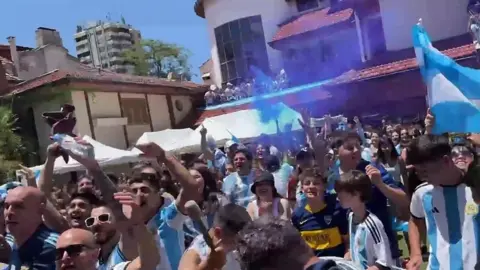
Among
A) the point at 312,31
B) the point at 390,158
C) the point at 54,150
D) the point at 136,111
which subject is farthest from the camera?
the point at 136,111

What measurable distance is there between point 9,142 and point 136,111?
566 cm

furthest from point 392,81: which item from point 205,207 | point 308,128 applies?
point 205,207

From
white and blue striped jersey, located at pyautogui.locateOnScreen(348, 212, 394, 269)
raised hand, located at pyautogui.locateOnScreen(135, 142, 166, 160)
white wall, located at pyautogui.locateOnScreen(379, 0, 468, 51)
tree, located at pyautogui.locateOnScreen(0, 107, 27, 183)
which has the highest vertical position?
white wall, located at pyautogui.locateOnScreen(379, 0, 468, 51)

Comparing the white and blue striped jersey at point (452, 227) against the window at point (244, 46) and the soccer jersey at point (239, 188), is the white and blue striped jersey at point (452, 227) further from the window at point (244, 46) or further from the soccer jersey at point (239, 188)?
the window at point (244, 46)

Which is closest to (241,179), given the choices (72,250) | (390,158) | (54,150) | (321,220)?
(390,158)

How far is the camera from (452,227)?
3.42 metres

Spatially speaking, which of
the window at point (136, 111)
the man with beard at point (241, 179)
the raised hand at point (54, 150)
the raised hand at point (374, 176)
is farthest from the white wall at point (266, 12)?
the raised hand at point (374, 176)

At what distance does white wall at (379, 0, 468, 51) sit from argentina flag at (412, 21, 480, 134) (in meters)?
14.2

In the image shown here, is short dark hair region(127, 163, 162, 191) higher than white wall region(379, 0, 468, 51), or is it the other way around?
white wall region(379, 0, 468, 51)

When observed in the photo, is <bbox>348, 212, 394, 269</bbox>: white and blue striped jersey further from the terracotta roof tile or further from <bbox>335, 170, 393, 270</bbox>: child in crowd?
the terracotta roof tile

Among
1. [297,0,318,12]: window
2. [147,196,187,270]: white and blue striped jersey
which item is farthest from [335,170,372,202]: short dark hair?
[297,0,318,12]: window

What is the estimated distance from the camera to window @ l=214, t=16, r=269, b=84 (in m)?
26.2

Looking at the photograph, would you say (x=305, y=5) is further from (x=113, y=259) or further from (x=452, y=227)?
(x=113, y=259)

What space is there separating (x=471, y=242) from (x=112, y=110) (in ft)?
74.0
